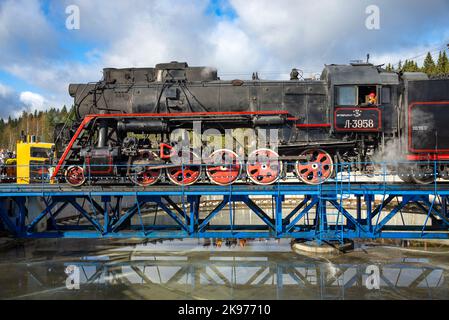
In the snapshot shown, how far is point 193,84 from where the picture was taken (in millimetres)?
13242

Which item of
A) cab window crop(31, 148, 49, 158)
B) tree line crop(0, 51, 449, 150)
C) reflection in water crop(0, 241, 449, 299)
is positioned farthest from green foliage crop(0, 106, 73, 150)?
reflection in water crop(0, 241, 449, 299)

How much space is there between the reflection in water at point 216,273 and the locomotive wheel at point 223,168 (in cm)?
312

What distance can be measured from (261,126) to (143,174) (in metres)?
4.48

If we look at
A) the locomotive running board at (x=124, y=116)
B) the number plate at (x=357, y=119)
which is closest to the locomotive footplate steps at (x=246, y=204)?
the locomotive running board at (x=124, y=116)

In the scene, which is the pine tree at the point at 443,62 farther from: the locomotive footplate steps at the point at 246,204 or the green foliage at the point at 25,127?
the green foliage at the point at 25,127

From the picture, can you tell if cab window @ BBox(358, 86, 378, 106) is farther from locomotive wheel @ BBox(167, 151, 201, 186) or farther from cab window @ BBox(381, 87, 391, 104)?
locomotive wheel @ BBox(167, 151, 201, 186)

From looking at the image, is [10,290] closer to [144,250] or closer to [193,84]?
[144,250]

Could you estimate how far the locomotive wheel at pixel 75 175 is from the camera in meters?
12.8

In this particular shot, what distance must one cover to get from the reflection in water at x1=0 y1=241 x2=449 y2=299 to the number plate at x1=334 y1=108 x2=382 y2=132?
16.1 feet

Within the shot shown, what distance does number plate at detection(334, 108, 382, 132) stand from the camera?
12.3m

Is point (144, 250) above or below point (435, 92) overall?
below
